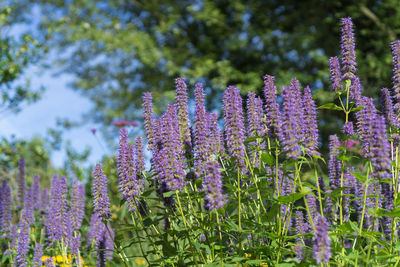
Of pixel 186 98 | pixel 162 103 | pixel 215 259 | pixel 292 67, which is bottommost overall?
pixel 215 259

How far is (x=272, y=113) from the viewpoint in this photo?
2607mm

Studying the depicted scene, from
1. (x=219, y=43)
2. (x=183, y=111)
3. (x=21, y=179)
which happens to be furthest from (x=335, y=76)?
(x=219, y=43)

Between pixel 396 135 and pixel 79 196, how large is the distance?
324 centimetres

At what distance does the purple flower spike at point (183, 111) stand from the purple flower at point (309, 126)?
2.62 feet

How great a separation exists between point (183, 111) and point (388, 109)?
1536 millimetres

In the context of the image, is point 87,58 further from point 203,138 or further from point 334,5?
point 203,138

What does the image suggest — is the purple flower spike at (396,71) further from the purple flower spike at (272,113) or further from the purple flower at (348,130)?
the purple flower spike at (272,113)

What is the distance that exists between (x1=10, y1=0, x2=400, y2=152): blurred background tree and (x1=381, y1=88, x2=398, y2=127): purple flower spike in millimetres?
8042

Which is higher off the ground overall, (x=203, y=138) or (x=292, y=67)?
(x=292, y=67)

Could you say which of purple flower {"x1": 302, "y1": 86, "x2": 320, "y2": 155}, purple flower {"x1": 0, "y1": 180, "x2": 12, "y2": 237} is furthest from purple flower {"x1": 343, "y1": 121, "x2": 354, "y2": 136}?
purple flower {"x1": 0, "y1": 180, "x2": 12, "y2": 237}

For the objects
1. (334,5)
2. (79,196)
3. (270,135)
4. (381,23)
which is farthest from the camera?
(334,5)

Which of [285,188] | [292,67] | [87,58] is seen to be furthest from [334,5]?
[285,188]

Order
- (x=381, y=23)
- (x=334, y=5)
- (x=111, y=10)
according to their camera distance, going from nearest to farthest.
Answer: (x=381, y=23) → (x=334, y=5) → (x=111, y=10)

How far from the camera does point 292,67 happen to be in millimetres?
13461
